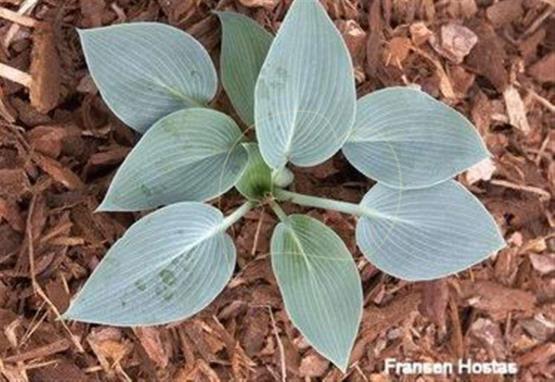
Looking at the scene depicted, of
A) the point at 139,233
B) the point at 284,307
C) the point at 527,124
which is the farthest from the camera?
the point at 527,124

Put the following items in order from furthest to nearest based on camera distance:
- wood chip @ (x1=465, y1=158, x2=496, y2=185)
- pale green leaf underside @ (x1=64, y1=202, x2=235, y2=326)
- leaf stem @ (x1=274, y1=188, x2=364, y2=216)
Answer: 1. wood chip @ (x1=465, y1=158, x2=496, y2=185)
2. leaf stem @ (x1=274, y1=188, x2=364, y2=216)
3. pale green leaf underside @ (x1=64, y1=202, x2=235, y2=326)

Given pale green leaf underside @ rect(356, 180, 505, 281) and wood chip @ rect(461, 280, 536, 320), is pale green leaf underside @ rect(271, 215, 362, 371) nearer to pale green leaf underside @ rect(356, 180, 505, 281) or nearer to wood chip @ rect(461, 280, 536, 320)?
pale green leaf underside @ rect(356, 180, 505, 281)

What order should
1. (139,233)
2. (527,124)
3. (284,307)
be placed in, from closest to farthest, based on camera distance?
(139,233), (284,307), (527,124)

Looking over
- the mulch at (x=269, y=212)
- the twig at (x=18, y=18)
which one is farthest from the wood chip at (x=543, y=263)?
the twig at (x=18, y=18)

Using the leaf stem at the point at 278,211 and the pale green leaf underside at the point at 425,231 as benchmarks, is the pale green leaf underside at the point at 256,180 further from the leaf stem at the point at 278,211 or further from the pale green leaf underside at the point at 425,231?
the pale green leaf underside at the point at 425,231

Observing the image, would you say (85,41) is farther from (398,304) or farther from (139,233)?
(398,304)

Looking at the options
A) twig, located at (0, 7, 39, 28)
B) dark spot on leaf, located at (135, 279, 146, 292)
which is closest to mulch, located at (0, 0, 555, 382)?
twig, located at (0, 7, 39, 28)

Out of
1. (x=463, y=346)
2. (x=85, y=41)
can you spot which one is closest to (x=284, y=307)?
A: (x=463, y=346)

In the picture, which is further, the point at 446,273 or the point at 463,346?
the point at 463,346

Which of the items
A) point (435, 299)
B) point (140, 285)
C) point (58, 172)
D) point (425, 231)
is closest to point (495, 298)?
point (435, 299)
